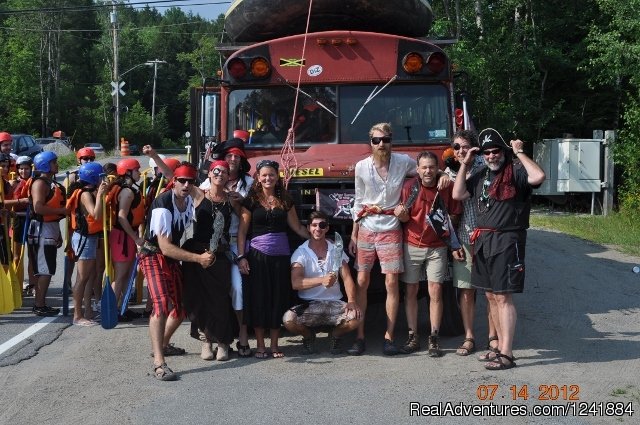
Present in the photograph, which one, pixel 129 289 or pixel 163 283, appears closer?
pixel 163 283

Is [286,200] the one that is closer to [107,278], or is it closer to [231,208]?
[231,208]

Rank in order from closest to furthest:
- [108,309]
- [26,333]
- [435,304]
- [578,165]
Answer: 1. [435,304]
2. [108,309]
3. [26,333]
4. [578,165]

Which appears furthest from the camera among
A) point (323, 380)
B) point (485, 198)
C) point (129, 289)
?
point (129, 289)

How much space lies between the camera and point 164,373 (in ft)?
21.5

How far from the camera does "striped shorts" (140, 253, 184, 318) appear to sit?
22.1 ft

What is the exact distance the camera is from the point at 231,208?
714 cm

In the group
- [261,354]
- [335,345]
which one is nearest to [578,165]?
[335,345]

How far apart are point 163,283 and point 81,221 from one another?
2276 millimetres

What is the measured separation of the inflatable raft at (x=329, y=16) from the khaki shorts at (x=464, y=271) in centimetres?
321

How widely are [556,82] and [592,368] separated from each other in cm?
1912

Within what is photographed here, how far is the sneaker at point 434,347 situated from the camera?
7.18 meters

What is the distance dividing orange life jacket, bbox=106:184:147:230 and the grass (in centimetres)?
854

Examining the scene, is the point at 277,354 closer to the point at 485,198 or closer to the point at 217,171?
the point at 217,171

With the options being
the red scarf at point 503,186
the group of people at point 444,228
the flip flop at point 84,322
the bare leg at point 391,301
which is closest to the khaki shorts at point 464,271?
the group of people at point 444,228
